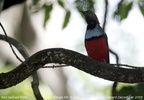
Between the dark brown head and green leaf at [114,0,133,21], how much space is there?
0.27 meters

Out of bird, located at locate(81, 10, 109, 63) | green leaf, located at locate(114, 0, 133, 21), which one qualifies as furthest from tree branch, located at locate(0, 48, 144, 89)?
bird, located at locate(81, 10, 109, 63)

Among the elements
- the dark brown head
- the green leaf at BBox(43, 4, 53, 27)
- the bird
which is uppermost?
the green leaf at BBox(43, 4, 53, 27)

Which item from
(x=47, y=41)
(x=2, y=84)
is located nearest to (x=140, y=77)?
(x=2, y=84)

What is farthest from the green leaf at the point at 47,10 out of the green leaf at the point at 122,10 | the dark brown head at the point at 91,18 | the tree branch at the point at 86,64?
the tree branch at the point at 86,64

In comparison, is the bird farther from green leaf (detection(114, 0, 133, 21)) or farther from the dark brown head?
green leaf (detection(114, 0, 133, 21))

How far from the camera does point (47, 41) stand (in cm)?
649

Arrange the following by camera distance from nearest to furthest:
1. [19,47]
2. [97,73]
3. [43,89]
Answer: [97,73] < [19,47] < [43,89]

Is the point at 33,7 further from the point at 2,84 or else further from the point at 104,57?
the point at 2,84

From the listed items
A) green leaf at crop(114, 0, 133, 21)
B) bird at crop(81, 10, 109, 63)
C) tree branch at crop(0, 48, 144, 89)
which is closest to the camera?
tree branch at crop(0, 48, 144, 89)

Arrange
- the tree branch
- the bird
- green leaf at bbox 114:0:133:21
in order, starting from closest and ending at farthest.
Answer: the tree branch
green leaf at bbox 114:0:133:21
the bird

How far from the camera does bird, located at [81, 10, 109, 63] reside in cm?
454

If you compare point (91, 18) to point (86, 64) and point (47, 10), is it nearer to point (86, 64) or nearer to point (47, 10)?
point (47, 10)

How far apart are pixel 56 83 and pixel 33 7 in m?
2.30

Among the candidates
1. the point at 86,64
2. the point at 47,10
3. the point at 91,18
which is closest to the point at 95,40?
the point at 91,18
